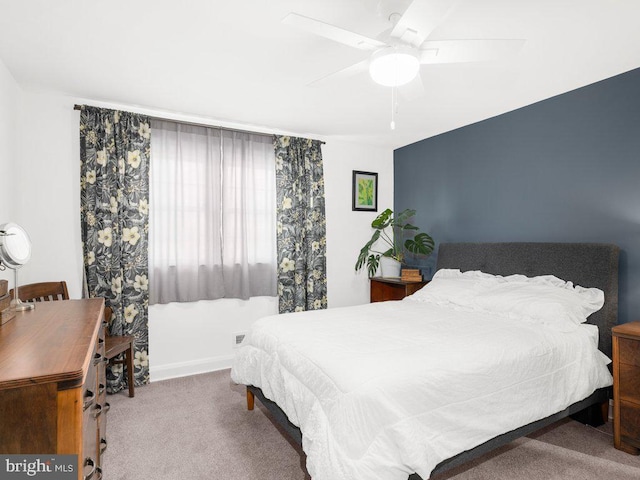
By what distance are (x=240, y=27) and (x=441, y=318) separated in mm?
2335

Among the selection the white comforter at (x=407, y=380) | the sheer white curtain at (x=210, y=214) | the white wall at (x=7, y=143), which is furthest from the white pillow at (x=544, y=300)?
the white wall at (x=7, y=143)

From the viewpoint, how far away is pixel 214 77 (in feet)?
8.66

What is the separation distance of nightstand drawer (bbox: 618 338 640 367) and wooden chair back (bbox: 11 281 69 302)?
3891 millimetres

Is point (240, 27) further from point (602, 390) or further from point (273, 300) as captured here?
point (602, 390)

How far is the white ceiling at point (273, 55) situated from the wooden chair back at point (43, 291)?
5.11 ft

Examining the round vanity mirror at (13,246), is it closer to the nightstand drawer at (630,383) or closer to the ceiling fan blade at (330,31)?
the ceiling fan blade at (330,31)

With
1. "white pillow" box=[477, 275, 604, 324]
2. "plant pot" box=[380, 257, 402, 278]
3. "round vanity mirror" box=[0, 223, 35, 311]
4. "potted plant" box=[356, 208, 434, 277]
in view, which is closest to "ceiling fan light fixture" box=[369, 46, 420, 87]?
"white pillow" box=[477, 275, 604, 324]

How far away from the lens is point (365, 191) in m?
4.56

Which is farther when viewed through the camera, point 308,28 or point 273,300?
point 273,300

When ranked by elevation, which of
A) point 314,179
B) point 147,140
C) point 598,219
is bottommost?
point 598,219

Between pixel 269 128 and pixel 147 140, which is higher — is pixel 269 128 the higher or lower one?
the higher one

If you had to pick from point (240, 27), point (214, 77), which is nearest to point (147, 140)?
point (214, 77)

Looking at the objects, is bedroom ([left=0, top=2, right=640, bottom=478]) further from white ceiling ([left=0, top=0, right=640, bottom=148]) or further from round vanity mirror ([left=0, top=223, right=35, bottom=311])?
round vanity mirror ([left=0, top=223, right=35, bottom=311])

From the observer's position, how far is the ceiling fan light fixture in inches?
67.2
